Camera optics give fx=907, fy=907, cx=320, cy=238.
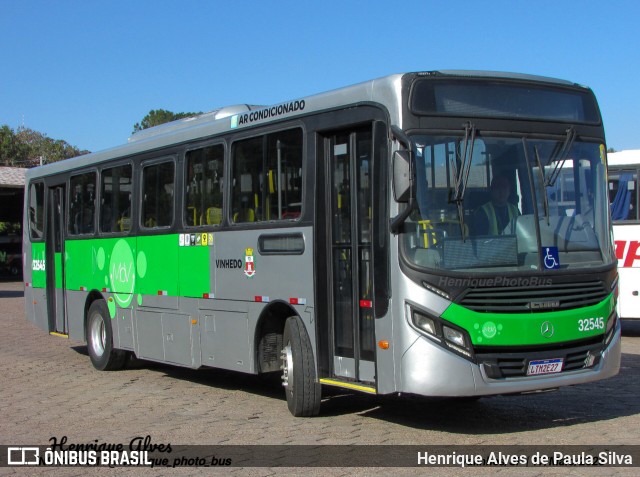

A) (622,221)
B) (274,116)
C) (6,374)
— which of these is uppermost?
(274,116)

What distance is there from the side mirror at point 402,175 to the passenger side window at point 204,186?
3.62m

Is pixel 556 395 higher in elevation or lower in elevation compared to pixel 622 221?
lower

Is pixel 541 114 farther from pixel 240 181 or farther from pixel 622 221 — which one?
pixel 622 221

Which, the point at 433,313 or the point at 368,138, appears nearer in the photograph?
the point at 433,313

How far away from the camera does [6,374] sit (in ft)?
45.4

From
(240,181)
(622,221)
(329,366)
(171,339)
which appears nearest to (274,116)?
(240,181)

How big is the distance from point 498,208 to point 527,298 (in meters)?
0.85

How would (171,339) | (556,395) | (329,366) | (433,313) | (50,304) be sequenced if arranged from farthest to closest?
(50,304), (171,339), (556,395), (329,366), (433,313)

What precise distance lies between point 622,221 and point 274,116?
373 inches

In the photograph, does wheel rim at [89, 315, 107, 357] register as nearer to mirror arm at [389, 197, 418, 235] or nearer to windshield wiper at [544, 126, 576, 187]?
mirror arm at [389, 197, 418, 235]

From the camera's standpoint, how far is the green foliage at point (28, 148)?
257 ft

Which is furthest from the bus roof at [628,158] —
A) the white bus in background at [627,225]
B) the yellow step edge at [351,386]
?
the yellow step edge at [351,386]

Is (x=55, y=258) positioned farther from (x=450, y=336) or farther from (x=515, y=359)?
(x=515, y=359)

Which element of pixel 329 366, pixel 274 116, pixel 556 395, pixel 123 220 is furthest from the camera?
pixel 123 220
